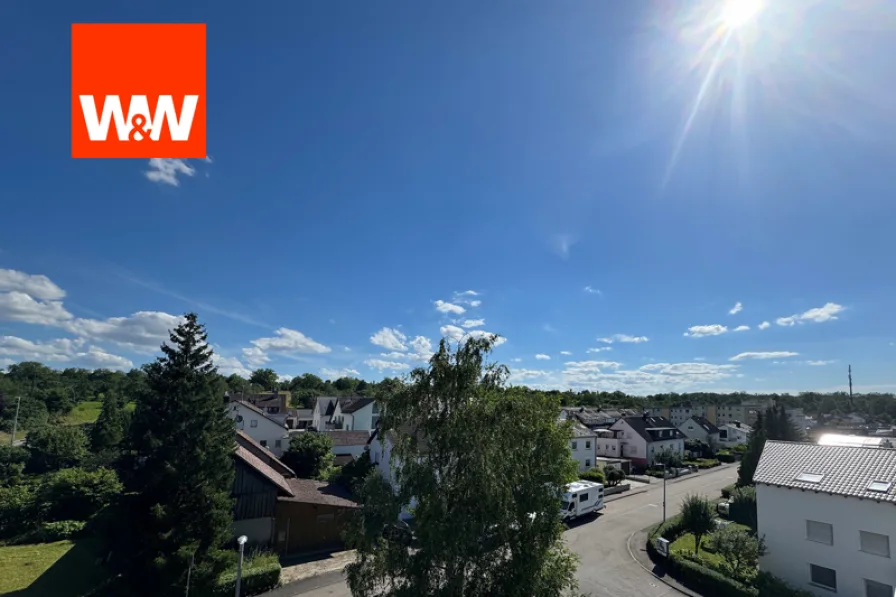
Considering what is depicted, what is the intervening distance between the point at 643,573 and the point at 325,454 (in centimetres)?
2873

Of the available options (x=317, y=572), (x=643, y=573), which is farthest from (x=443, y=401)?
(x=643, y=573)

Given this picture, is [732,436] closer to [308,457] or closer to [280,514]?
[308,457]

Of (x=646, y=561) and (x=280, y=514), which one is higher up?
(x=280, y=514)

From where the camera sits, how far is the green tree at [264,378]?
14424 cm

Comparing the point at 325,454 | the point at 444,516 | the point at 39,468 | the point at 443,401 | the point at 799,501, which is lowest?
the point at 39,468

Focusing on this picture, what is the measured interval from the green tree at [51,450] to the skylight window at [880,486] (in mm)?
64723

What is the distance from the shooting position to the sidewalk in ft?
68.4

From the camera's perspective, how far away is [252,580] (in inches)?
723

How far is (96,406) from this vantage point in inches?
3307

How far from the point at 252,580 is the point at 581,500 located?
74.1ft

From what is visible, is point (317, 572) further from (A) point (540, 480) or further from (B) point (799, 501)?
(B) point (799, 501)

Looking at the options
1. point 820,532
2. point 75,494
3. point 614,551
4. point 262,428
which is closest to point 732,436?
point 614,551

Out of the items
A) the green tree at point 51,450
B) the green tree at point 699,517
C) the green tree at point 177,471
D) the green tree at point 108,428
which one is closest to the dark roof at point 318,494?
the green tree at point 177,471

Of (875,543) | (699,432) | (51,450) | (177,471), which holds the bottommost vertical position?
(51,450)
